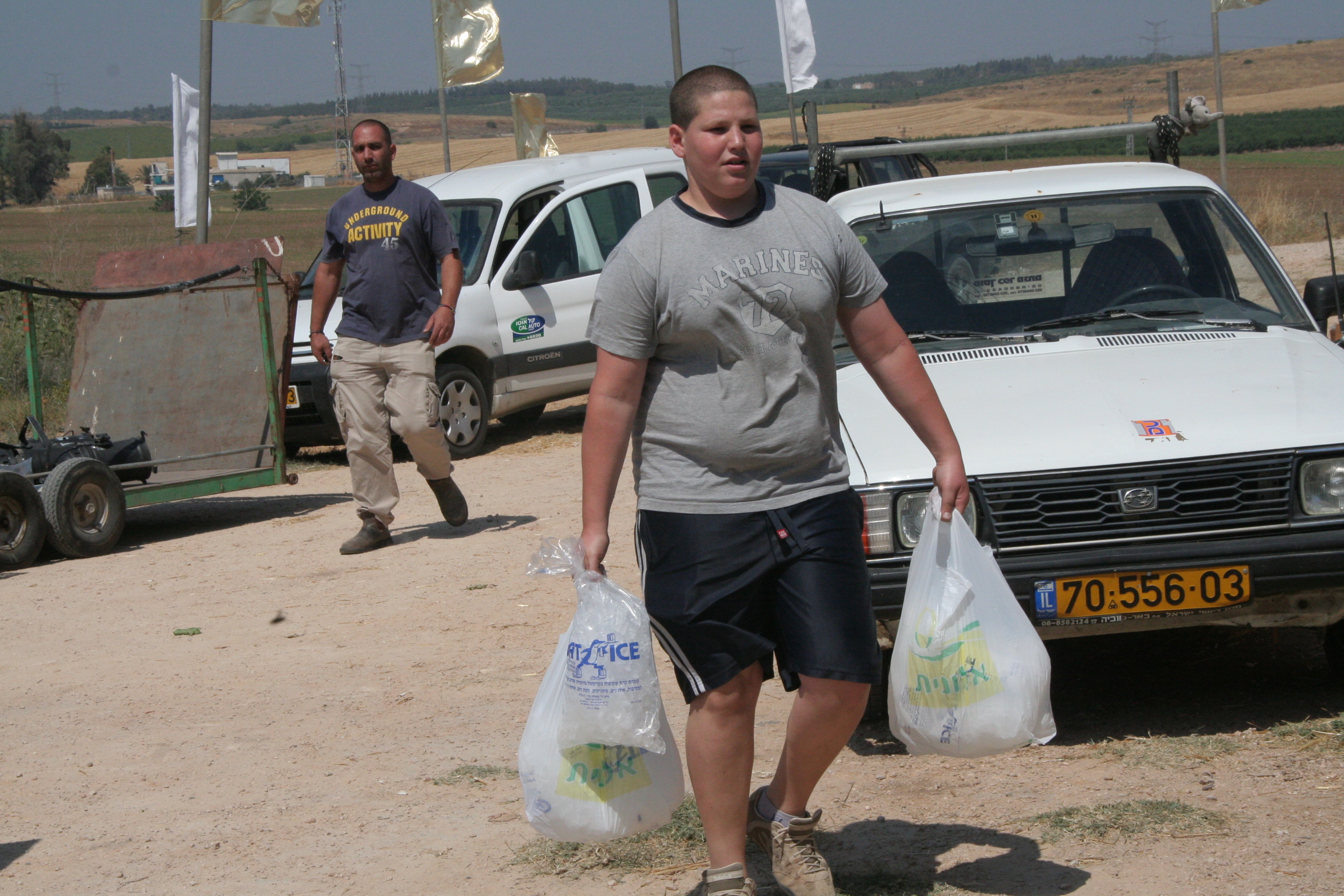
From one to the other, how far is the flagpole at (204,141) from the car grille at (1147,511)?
30.2 feet

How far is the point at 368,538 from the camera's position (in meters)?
7.56

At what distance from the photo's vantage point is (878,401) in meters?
4.49

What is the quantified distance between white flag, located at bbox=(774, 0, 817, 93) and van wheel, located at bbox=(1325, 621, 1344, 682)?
12228mm

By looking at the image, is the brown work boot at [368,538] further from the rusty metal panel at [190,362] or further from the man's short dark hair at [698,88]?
the man's short dark hair at [698,88]

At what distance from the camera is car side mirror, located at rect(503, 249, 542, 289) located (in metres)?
10.7

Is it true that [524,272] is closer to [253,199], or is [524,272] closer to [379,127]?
[379,127]

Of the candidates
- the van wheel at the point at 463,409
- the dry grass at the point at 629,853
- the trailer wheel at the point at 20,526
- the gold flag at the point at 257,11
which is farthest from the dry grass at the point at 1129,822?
the gold flag at the point at 257,11

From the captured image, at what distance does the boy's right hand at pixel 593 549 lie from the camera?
119 inches

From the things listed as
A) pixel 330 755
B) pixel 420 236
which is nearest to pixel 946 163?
pixel 420 236

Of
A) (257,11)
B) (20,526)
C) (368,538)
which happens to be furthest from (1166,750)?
(257,11)

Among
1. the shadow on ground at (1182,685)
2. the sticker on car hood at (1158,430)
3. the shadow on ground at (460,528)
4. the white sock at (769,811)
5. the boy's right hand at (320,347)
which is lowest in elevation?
the shadow on ground at (1182,685)

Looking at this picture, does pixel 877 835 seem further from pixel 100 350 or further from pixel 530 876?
pixel 100 350

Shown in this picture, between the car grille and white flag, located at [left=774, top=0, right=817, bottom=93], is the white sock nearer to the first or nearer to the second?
the car grille

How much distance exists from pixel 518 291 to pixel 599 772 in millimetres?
8127
